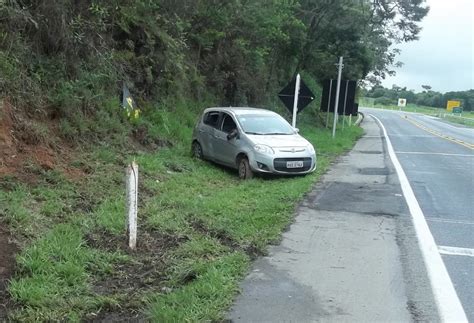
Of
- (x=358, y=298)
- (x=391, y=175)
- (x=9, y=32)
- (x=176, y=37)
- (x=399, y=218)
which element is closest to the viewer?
(x=358, y=298)

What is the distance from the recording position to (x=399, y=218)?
802 cm

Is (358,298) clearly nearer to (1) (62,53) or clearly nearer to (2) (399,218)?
(2) (399,218)

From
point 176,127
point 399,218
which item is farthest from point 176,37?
point 399,218

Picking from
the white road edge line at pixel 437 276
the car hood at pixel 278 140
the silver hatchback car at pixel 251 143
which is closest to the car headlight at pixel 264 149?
the silver hatchback car at pixel 251 143

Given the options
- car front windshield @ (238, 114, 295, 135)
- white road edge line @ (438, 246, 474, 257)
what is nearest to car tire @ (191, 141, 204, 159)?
car front windshield @ (238, 114, 295, 135)

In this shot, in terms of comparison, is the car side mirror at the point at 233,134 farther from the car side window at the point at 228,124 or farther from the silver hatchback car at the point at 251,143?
the car side window at the point at 228,124

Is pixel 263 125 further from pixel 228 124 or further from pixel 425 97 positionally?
pixel 425 97

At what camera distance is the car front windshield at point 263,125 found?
12.7 meters

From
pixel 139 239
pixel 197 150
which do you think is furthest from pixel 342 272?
pixel 197 150

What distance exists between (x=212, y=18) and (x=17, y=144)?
12079mm

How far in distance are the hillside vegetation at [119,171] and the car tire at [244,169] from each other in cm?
27

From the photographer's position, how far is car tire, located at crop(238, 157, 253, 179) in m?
11.9

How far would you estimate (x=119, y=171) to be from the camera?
959 cm

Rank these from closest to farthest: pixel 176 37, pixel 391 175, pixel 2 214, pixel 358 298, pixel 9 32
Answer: pixel 358 298, pixel 2 214, pixel 9 32, pixel 391 175, pixel 176 37
